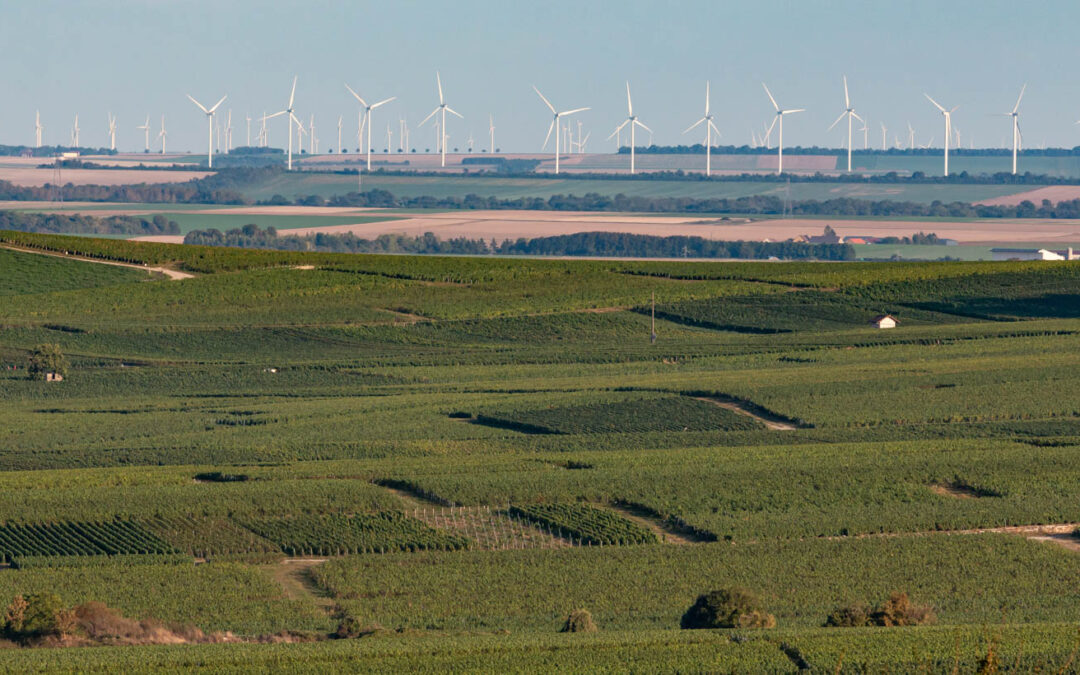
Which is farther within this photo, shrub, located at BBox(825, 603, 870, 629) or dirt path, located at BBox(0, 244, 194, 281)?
dirt path, located at BBox(0, 244, 194, 281)

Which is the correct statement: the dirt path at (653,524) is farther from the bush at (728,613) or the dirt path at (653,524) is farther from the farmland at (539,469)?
the bush at (728,613)

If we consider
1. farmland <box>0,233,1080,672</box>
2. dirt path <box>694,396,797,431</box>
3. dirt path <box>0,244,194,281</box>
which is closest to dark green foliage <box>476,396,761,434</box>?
farmland <box>0,233,1080,672</box>

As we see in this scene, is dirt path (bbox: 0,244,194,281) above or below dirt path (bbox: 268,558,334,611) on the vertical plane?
above

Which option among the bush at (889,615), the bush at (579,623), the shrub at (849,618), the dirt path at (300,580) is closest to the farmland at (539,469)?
the dirt path at (300,580)

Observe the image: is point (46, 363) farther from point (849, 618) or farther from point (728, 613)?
point (849, 618)

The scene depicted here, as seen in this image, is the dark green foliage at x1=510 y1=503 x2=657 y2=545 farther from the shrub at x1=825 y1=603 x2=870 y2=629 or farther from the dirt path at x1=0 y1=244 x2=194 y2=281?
the dirt path at x1=0 y1=244 x2=194 y2=281
